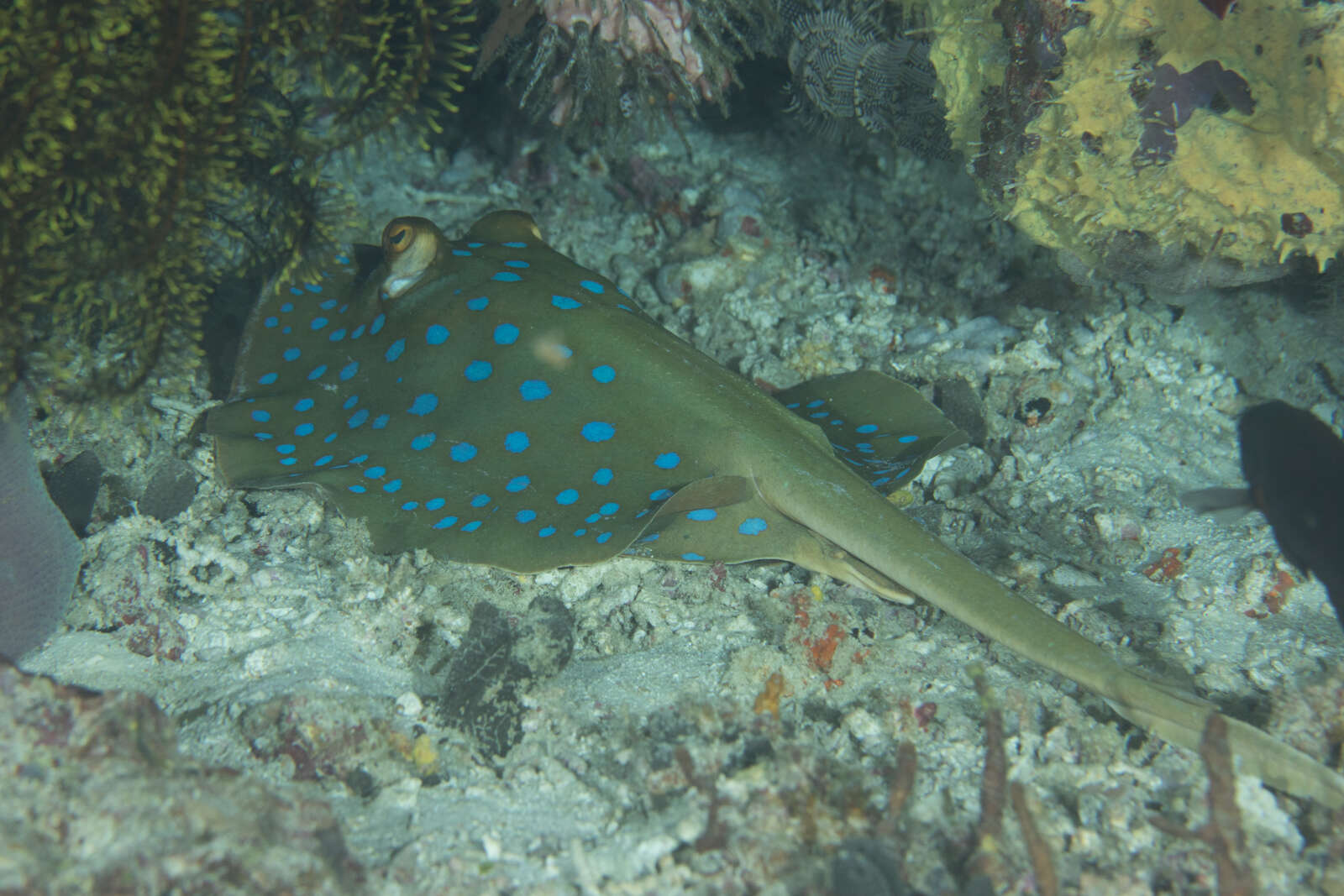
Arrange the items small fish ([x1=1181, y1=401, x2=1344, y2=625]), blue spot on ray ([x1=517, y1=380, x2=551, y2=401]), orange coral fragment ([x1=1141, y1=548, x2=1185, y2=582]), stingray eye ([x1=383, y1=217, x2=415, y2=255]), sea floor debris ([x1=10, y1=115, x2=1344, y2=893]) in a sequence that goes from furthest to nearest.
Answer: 1. stingray eye ([x1=383, y1=217, x2=415, y2=255])
2. orange coral fragment ([x1=1141, y1=548, x2=1185, y2=582])
3. blue spot on ray ([x1=517, y1=380, x2=551, y2=401])
4. small fish ([x1=1181, y1=401, x2=1344, y2=625])
5. sea floor debris ([x1=10, y1=115, x2=1344, y2=893])

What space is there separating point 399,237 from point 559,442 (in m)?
1.72

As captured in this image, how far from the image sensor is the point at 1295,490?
4.33 metres

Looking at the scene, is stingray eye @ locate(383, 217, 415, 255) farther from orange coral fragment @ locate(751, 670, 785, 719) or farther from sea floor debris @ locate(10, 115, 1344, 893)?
orange coral fragment @ locate(751, 670, 785, 719)

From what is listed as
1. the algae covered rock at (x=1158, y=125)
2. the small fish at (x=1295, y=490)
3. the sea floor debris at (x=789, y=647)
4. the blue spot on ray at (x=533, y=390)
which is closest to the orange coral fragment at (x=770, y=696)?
the sea floor debris at (x=789, y=647)

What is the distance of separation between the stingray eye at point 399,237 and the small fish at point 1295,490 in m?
5.20

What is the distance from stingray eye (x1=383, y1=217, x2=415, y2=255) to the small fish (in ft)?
17.1

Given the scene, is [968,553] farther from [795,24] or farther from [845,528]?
[795,24]

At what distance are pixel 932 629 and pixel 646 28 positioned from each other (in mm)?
4434

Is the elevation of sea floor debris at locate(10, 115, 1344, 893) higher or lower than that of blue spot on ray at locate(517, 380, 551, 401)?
lower

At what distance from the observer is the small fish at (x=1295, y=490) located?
404cm

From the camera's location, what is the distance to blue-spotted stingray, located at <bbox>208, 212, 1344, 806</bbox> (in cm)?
356

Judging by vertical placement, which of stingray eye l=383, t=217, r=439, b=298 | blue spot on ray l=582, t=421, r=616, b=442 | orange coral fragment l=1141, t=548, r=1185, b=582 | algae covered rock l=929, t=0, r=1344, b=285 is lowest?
orange coral fragment l=1141, t=548, r=1185, b=582

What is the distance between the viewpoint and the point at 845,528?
11.8 feet

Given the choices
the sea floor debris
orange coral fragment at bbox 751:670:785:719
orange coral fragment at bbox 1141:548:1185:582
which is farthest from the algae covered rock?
orange coral fragment at bbox 751:670:785:719
